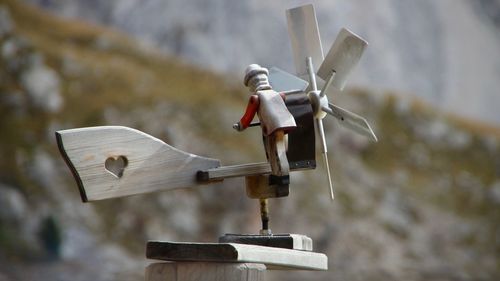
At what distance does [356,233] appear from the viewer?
12.2 metres

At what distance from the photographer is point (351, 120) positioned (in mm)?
2947

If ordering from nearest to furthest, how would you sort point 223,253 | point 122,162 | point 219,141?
point 223,253, point 122,162, point 219,141

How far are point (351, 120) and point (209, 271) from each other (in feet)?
2.44

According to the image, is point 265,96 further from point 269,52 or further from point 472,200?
point 269,52

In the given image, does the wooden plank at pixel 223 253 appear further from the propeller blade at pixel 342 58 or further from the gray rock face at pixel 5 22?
the gray rock face at pixel 5 22

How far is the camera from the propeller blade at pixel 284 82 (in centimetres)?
292

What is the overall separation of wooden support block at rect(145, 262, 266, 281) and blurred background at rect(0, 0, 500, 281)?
25.9 feet

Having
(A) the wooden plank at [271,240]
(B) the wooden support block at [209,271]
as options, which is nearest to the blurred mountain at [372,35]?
(A) the wooden plank at [271,240]

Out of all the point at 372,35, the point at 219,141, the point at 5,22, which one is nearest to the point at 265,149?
the point at 219,141

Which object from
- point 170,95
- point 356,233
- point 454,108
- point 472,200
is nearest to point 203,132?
point 170,95

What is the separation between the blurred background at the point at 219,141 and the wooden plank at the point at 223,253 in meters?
7.81

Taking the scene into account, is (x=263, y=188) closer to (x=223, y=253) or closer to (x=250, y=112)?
(x=250, y=112)

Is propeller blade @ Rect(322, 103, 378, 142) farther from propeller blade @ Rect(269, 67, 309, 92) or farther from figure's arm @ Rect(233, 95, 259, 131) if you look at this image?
figure's arm @ Rect(233, 95, 259, 131)

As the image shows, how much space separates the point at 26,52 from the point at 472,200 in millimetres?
6637
